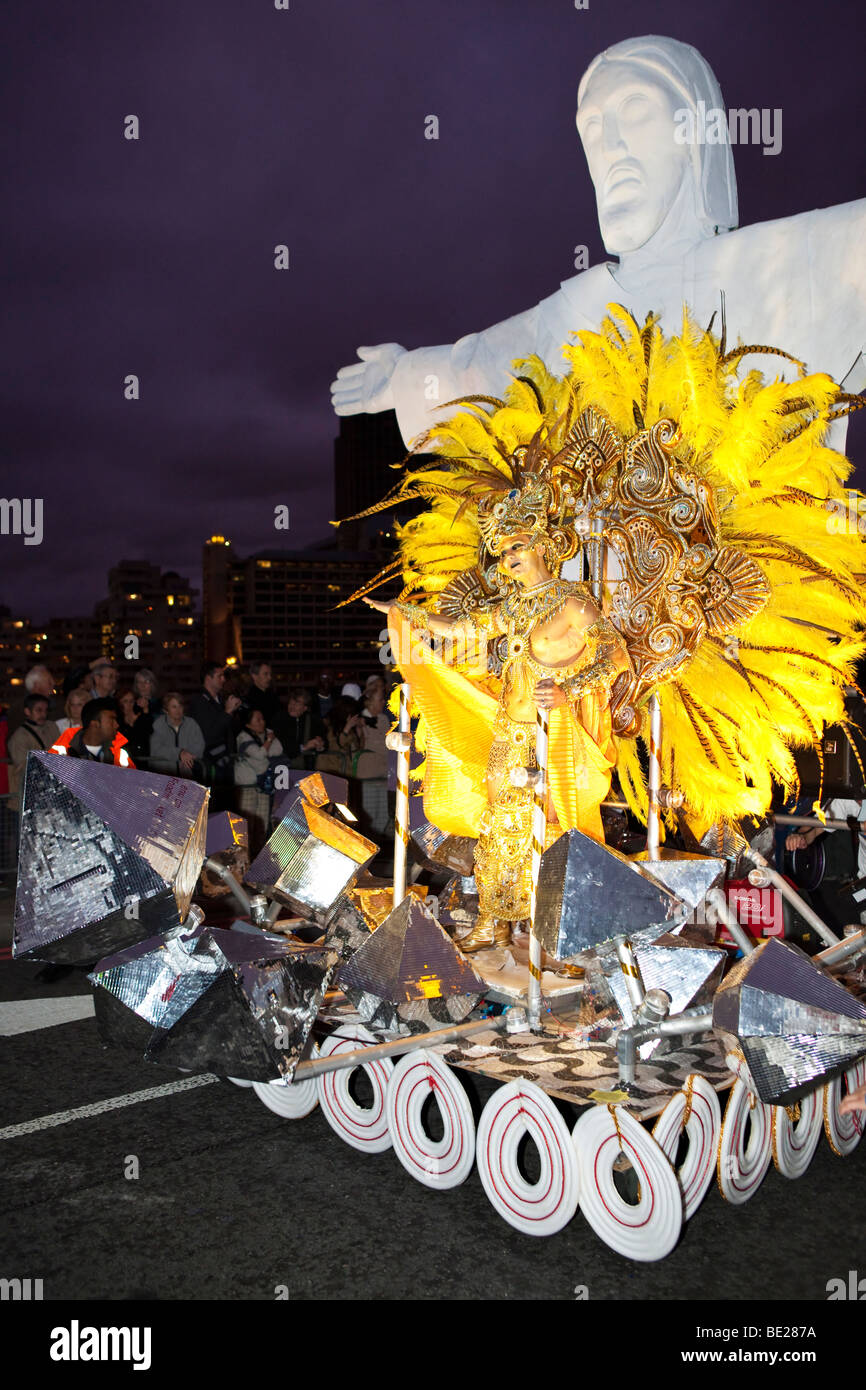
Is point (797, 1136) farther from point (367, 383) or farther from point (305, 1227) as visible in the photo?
point (367, 383)

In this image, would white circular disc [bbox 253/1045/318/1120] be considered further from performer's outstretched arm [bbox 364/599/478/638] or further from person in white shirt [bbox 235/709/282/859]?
person in white shirt [bbox 235/709/282/859]

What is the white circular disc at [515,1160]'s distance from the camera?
3031 mm

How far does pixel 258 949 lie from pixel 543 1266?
4.06 ft

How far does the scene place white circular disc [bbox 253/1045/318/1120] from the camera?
394cm

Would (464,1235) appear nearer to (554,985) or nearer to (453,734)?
(554,985)

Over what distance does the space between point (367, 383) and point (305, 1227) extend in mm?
5635

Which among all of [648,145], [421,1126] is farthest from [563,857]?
[648,145]

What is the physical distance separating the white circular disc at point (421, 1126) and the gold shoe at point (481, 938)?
942 millimetres

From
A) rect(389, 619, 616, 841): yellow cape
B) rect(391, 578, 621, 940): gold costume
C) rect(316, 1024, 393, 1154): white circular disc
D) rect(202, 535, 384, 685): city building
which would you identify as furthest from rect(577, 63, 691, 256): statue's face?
rect(202, 535, 384, 685): city building

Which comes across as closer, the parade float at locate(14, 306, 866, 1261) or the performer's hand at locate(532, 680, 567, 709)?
the parade float at locate(14, 306, 866, 1261)

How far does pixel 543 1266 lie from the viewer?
Answer: 2.99 metres

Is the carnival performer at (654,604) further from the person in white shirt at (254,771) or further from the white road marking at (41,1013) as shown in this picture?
the person in white shirt at (254,771)

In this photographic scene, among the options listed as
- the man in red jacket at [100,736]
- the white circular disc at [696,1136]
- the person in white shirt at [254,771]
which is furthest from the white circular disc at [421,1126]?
the person in white shirt at [254,771]
